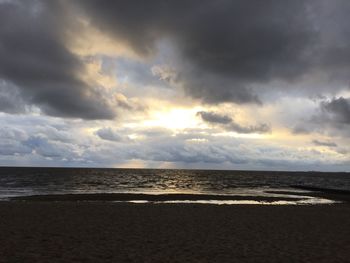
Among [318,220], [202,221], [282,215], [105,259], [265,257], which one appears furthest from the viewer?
[282,215]

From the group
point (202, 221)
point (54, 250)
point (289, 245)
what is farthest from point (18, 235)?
point (289, 245)

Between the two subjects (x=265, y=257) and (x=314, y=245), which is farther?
(x=314, y=245)

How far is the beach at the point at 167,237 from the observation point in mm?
13312

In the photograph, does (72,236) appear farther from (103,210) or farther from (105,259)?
(103,210)

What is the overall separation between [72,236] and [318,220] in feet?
52.8

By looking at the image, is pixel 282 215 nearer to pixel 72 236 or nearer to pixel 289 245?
pixel 289 245

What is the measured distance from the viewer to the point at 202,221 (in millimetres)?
22359

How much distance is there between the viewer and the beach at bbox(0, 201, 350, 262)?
13312 millimetres

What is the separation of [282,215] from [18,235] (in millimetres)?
17834

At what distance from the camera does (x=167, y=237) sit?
1697 cm

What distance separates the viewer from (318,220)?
2441 cm

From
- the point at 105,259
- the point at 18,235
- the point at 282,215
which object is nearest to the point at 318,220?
the point at 282,215

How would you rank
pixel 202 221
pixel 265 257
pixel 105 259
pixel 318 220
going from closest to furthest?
pixel 105 259
pixel 265 257
pixel 202 221
pixel 318 220

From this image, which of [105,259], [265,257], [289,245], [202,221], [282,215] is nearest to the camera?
[105,259]
